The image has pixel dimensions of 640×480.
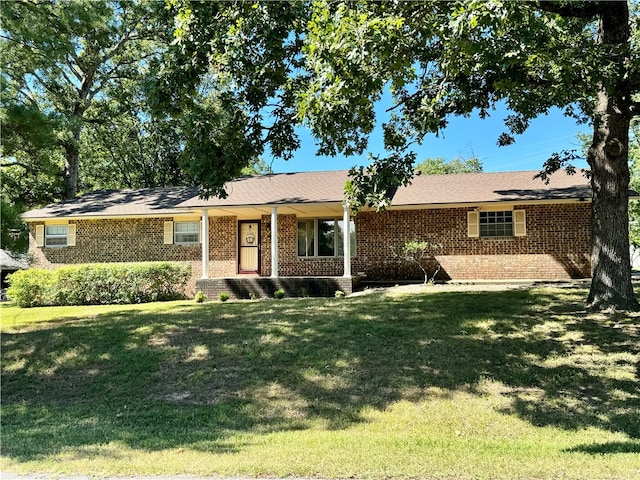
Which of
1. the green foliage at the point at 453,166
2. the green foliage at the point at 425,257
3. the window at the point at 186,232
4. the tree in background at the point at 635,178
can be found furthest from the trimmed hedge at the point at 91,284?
the green foliage at the point at 453,166

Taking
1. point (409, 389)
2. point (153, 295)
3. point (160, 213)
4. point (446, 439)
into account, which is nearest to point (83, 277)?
point (153, 295)

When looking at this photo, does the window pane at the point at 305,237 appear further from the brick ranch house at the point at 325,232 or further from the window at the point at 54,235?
the window at the point at 54,235

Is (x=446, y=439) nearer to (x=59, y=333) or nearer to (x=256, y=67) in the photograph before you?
(x=256, y=67)

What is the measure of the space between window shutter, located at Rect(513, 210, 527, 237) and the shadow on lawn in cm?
628

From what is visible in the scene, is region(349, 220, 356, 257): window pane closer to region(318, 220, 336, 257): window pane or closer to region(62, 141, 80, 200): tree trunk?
region(318, 220, 336, 257): window pane

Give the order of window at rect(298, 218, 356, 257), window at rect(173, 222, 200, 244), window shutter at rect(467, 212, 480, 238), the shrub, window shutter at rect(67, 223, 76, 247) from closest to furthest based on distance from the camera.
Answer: the shrub < window shutter at rect(467, 212, 480, 238) < window at rect(298, 218, 356, 257) < window at rect(173, 222, 200, 244) < window shutter at rect(67, 223, 76, 247)

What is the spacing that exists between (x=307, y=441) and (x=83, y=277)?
1351 centimetres

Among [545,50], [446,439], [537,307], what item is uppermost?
[545,50]

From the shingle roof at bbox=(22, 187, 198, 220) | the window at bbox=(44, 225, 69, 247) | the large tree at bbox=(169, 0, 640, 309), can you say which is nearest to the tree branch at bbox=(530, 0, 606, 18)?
the large tree at bbox=(169, 0, 640, 309)

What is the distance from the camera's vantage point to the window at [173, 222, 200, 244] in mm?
18734

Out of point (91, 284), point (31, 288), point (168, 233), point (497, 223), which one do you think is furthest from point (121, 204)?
point (497, 223)

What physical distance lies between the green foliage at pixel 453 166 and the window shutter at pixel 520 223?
2870cm

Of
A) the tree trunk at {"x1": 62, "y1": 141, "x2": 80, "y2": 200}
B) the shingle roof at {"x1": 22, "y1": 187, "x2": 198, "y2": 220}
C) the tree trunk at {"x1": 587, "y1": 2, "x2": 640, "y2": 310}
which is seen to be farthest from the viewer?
the tree trunk at {"x1": 62, "y1": 141, "x2": 80, "y2": 200}

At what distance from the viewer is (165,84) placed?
28.0 feet
